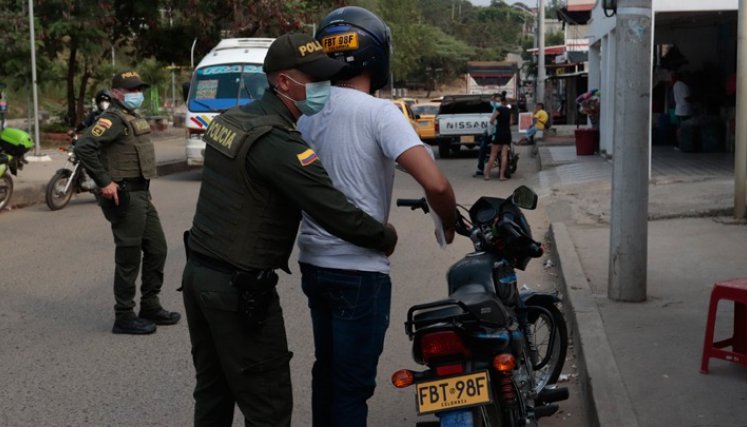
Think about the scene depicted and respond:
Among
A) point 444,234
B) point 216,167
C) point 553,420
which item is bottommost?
point 553,420

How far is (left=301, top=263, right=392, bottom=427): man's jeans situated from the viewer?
13.1ft

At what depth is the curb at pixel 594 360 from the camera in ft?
16.3

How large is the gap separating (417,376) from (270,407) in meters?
0.63

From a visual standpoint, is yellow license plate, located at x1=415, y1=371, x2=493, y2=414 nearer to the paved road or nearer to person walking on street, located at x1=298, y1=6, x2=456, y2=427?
person walking on street, located at x1=298, y1=6, x2=456, y2=427

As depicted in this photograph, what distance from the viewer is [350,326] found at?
4031 mm

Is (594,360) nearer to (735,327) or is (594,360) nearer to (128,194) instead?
(735,327)

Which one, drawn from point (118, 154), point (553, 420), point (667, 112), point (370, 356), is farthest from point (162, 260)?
point (667, 112)

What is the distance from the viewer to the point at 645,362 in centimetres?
594

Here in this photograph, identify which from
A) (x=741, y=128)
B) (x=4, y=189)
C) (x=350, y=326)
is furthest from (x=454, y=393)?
(x=4, y=189)

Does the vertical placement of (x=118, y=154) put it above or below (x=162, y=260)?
above

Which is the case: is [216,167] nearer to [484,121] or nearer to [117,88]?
[117,88]

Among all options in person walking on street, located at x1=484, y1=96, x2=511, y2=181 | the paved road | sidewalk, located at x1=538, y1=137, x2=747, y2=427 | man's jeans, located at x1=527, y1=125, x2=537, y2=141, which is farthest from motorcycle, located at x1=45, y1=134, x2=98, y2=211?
man's jeans, located at x1=527, y1=125, x2=537, y2=141

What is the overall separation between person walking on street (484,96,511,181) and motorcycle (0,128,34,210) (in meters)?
8.98

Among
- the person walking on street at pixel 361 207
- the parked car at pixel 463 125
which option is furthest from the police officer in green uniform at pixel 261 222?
the parked car at pixel 463 125
